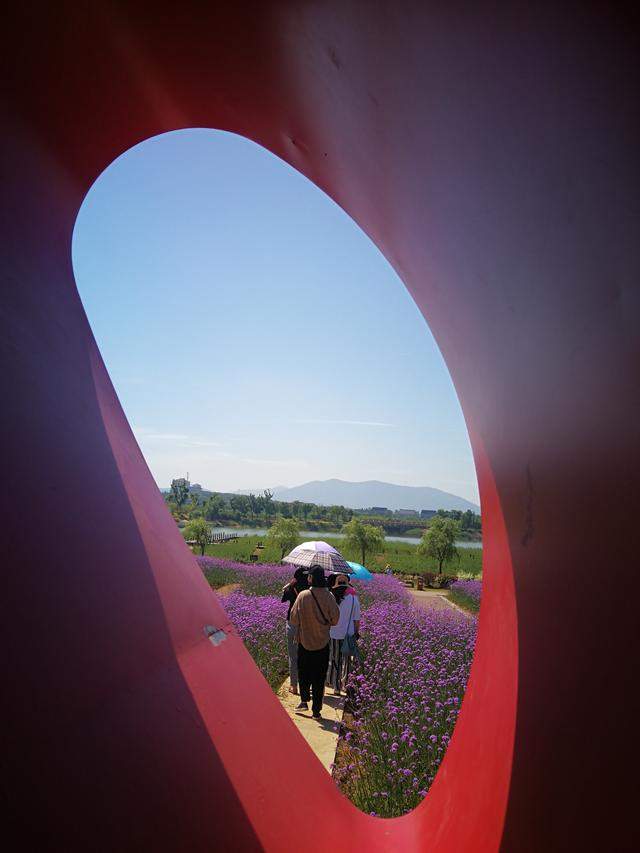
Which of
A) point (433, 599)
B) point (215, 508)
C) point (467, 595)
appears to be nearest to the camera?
point (467, 595)

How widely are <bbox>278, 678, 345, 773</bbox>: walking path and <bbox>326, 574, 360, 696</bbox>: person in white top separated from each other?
206mm

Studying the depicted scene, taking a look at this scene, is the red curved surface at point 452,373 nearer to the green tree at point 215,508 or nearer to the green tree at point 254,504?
the green tree at point 215,508

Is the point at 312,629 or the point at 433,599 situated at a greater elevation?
the point at 312,629

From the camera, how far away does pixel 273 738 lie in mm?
2469

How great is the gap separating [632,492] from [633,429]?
0.43ft

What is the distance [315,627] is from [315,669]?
51 cm

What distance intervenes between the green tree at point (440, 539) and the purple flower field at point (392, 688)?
10856 mm

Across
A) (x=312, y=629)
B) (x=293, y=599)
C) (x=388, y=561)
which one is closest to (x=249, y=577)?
(x=293, y=599)

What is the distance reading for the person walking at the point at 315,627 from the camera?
4.88 metres

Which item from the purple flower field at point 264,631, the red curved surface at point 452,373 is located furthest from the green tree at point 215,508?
the red curved surface at point 452,373

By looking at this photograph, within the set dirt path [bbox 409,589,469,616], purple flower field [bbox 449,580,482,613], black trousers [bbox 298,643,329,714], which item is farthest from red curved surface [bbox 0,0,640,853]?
purple flower field [bbox 449,580,482,613]

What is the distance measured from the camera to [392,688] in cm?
525

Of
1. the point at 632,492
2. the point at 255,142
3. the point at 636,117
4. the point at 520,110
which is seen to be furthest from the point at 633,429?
the point at 255,142

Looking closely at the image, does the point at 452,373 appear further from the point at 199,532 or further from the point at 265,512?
the point at 265,512
